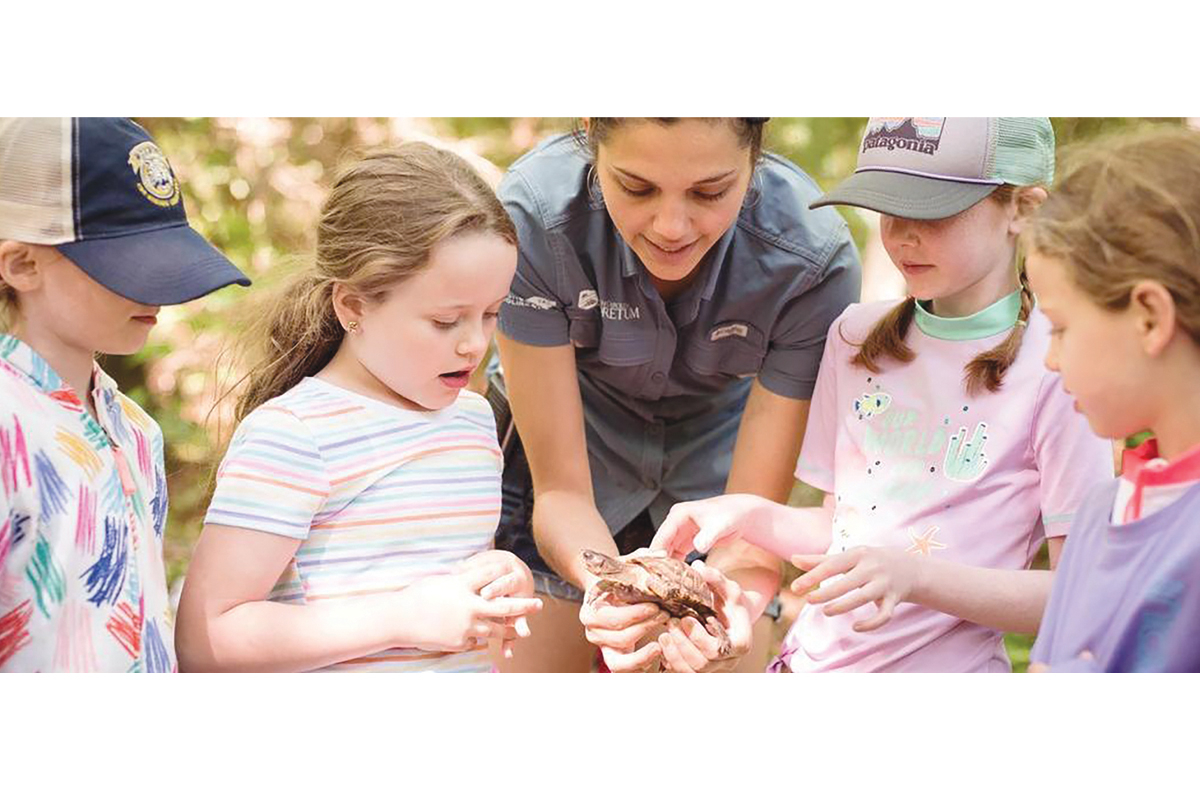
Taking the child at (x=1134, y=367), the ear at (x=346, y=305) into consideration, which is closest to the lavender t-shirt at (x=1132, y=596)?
the child at (x=1134, y=367)

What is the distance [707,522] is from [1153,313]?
0.75 metres

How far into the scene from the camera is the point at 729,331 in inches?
93.6

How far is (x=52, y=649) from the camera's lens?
1837 millimetres

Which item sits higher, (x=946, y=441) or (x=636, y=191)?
(x=636, y=191)

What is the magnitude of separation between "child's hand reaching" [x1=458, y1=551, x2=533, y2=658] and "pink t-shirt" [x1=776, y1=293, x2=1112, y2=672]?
46 cm

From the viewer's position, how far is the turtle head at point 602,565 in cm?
210

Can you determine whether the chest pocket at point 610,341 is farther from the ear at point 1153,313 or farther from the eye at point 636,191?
A: the ear at point 1153,313

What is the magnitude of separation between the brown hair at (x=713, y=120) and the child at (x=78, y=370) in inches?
22.9

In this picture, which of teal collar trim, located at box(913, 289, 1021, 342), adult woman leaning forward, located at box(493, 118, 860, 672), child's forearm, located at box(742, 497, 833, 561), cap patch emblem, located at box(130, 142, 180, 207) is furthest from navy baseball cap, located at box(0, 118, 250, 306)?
teal collar trim, located at box(913, 289, 1021, 342)

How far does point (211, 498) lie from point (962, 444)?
1.09 metres

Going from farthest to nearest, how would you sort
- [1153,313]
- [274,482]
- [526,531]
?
1. [526,531]
2. [274,482]
3. [1153,313]

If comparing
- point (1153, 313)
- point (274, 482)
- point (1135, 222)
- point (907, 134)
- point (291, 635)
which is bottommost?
point (291, 635)

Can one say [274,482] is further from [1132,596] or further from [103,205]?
[1132,596]

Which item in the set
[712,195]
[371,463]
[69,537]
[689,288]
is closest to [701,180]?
[712,195]
